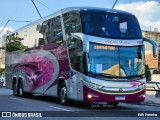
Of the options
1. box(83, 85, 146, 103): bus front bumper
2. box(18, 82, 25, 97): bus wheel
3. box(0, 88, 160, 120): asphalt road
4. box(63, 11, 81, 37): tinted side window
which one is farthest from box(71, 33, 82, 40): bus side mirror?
box(18, 82, 25, 97): bus wheel

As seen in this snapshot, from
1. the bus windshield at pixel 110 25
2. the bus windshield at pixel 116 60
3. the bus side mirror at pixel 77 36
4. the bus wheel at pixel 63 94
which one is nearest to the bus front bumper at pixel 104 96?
the bus windshield at pixel 116 60

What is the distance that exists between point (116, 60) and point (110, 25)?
4.80 feet

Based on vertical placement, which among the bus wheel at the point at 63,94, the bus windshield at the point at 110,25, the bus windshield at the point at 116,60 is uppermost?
the bus windshield at the point at 110,25

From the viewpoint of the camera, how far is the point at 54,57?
66.6 feet

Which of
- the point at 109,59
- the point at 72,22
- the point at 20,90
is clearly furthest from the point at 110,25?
the point at 20,90

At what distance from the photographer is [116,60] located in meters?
17.2

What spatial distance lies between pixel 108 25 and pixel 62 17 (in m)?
2.55

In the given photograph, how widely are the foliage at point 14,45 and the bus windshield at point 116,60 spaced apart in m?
9.28

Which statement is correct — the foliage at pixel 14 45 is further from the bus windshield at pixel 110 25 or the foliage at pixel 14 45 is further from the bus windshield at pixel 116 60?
the bus windshield at pixel 116 60

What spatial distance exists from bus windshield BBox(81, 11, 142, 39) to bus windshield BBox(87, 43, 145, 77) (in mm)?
529

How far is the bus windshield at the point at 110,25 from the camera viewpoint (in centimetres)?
1730

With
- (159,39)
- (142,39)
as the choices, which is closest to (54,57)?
(142,39)

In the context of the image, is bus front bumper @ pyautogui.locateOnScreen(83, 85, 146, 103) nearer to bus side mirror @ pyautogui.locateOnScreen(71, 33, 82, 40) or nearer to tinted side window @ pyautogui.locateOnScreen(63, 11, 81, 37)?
bus side mirror @ pyautogui.locateOnScreen(71, 33, 82, 40)

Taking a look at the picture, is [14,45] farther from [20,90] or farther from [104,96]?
[104,96]
